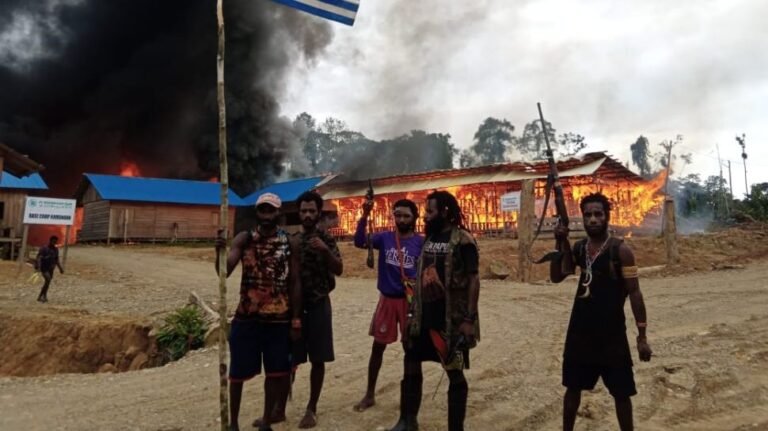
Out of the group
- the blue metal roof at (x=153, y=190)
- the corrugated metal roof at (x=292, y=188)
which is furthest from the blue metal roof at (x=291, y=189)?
the blue metal roof at (x=153, y=190)

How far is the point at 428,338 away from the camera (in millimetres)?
3840

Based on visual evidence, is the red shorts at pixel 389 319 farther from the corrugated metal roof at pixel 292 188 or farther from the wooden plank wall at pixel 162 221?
the wooden plank wall at pixel 162 221

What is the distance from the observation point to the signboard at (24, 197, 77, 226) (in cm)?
1456

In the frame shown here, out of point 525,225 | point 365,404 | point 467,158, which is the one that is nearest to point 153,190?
point 525,225

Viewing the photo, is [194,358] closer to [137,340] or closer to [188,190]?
[137,340]

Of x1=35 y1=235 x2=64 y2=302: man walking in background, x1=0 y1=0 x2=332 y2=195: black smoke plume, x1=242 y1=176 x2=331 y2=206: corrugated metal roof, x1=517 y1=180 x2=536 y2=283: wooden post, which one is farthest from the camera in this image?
x1=0 y1=0 x2=332 y2=195: black smoke plume

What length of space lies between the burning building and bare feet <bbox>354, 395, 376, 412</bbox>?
59.7 feet

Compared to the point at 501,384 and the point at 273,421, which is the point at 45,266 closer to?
the point at 273,421

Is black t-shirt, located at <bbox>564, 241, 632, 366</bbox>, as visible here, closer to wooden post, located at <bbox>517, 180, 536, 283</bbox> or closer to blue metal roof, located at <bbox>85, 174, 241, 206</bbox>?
wooden post, located at <bbox>517, 180, 536, 283</bbox>

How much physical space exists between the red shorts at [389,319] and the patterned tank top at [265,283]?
0.88m

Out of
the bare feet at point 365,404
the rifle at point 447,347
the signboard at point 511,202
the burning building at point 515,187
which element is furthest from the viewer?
the burning building at point 515,187

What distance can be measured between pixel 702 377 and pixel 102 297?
12094mm

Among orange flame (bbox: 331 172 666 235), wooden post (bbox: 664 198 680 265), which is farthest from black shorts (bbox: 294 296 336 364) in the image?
orange flame (bbox: 331 172 666 235)

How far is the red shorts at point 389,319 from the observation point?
454 cm
